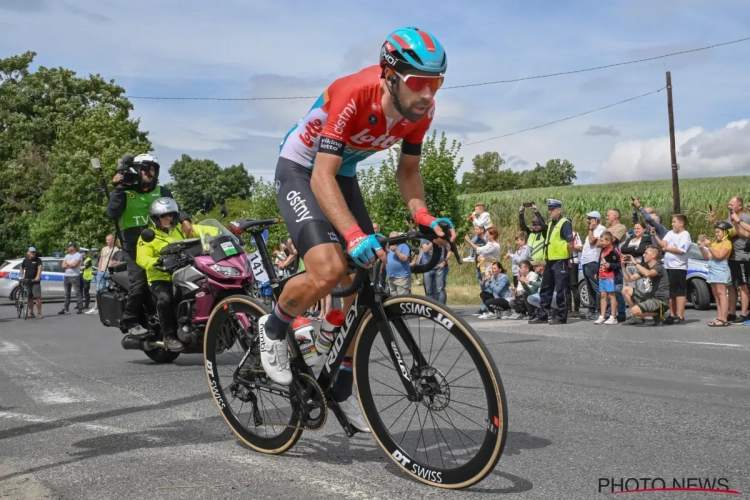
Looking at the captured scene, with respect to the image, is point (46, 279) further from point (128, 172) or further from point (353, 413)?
point (353, 413)

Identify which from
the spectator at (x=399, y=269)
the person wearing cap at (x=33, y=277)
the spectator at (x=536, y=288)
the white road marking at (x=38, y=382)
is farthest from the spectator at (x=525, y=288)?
the person wearing cap at (x=33, y=277)

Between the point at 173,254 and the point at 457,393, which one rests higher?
the point at 173,254

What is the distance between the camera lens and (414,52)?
157 inches

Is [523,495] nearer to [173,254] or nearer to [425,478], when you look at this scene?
[425,478]

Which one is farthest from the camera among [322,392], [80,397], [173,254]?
[173,254]

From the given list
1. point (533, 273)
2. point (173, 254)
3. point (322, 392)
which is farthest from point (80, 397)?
point (533, 273)

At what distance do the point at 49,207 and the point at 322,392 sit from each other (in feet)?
169

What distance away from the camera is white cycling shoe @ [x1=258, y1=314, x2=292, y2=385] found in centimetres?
462

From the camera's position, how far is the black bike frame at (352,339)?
412cm

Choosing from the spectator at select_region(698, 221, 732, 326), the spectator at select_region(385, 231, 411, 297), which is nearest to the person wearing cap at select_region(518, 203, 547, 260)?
the spectator at select_region(385, 231, 411, 297)

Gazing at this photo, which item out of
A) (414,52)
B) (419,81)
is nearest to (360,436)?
(419,81)

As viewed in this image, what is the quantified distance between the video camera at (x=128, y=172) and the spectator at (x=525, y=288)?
27.9ft

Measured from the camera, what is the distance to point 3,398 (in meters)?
7.63

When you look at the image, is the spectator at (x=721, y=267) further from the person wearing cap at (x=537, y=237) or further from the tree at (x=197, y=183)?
the tree at (x=197, y=183)
